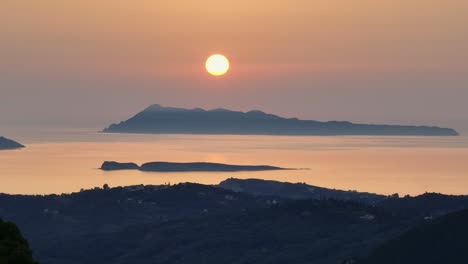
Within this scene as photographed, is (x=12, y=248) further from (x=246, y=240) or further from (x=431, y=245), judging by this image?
(x=246, y=240)

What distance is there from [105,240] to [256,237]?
75.9ft

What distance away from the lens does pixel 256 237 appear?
186000mm

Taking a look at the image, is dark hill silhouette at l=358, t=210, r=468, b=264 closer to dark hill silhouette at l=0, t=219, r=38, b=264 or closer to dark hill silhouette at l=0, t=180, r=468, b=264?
dark hill silhouette at l=0, t=180, r=468, b=264

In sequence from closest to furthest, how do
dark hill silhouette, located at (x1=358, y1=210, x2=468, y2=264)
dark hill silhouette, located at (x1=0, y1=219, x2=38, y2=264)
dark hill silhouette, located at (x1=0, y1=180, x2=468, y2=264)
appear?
1. dark hill silhouette, located at (x1=0, y1=219, x2=38, y2=264)
2. dark hill silhouette, located at (x1=358, y1=210, x2=468, y2=264)
3. dark hill silhouette, located at (x1=0, y1=180, x2=468, y2=264)

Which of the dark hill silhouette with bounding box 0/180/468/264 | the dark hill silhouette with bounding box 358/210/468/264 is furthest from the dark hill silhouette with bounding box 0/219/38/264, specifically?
the dark hill silhouette with bounding box 0/180/468/264

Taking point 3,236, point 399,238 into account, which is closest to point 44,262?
point 399,238

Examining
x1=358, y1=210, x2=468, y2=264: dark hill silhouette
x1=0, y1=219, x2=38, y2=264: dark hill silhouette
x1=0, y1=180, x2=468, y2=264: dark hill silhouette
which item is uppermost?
x1=0, y1=219, x2=38, y2=264: dark hill silhouette

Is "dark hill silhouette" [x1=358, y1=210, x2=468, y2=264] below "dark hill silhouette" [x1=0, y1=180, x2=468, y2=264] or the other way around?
the other way around

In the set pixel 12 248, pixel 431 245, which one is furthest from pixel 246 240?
pixel 12 248

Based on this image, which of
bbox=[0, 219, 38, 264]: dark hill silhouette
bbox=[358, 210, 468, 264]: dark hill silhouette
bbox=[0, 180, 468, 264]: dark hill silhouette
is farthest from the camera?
bbox=[0, 180, 468, 264]: dark hill silhouette

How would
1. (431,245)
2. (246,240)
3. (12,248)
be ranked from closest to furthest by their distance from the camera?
1. (12,248)
2. (431,245)
3. (246,240)

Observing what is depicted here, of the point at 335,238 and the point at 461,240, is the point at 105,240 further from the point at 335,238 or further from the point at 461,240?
the point at 461,240

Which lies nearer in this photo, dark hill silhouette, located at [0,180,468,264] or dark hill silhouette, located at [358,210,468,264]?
dark hill silhouette, located at [358,210,468,264]

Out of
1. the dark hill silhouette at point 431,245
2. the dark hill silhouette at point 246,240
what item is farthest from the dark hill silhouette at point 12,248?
the dark hill silhouette at point 246,240
